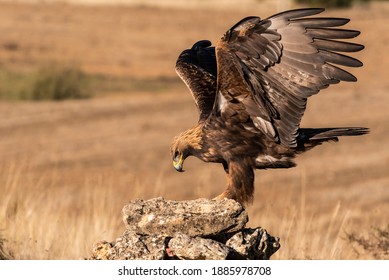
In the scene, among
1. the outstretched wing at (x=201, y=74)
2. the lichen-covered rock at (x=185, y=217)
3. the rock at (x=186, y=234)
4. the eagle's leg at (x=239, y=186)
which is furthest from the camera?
the outstretched wing at (x=201, y=74)

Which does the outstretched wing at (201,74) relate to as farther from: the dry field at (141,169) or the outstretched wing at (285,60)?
the dry field at (141,169)

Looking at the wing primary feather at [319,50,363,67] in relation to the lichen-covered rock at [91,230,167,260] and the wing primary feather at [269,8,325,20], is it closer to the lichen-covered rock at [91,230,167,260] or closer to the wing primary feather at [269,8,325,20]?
the wing primary feather at [269,8,325,20]

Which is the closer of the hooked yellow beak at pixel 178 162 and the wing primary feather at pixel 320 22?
the wing primary feather at pixel 320 22

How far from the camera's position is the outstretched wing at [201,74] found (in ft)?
30.8

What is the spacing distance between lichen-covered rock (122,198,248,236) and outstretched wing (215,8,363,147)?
125 centimetres

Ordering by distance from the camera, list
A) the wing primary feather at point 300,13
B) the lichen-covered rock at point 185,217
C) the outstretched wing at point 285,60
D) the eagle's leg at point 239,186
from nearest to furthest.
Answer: the lichen-covered rock at point 185,217
the wing primary feather at point 300,13
the outstretched wing at point 285,60
the eagle's leg at point 239,186

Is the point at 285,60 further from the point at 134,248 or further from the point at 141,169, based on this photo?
the point at 141,169

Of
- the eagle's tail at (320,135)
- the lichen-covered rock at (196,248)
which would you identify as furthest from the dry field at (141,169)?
the lichen-covered rock at (196,248)

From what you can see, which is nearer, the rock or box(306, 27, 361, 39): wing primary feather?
the rock

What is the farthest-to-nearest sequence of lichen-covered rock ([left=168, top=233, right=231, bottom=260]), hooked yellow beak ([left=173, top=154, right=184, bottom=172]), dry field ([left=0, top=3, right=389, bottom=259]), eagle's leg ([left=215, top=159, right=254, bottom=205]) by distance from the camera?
1. dry field ([left=0, top=3, right=389, bottom=259])
2. hooked yellow beak ([left=173, top=154, right=184, bottom=172])
3. eagle's leg ([left=215, top=159, right=254, bottom=205])
4. lichen-covered rock ([left=168, top=233, right=231, bottom=260])

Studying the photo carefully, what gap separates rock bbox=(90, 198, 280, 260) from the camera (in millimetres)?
7008

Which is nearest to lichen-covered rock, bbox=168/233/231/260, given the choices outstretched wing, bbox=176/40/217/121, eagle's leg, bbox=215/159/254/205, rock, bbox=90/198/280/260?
rock, bbox=90/198/280/260

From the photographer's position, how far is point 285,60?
324 inches

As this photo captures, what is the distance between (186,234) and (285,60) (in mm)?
1730
